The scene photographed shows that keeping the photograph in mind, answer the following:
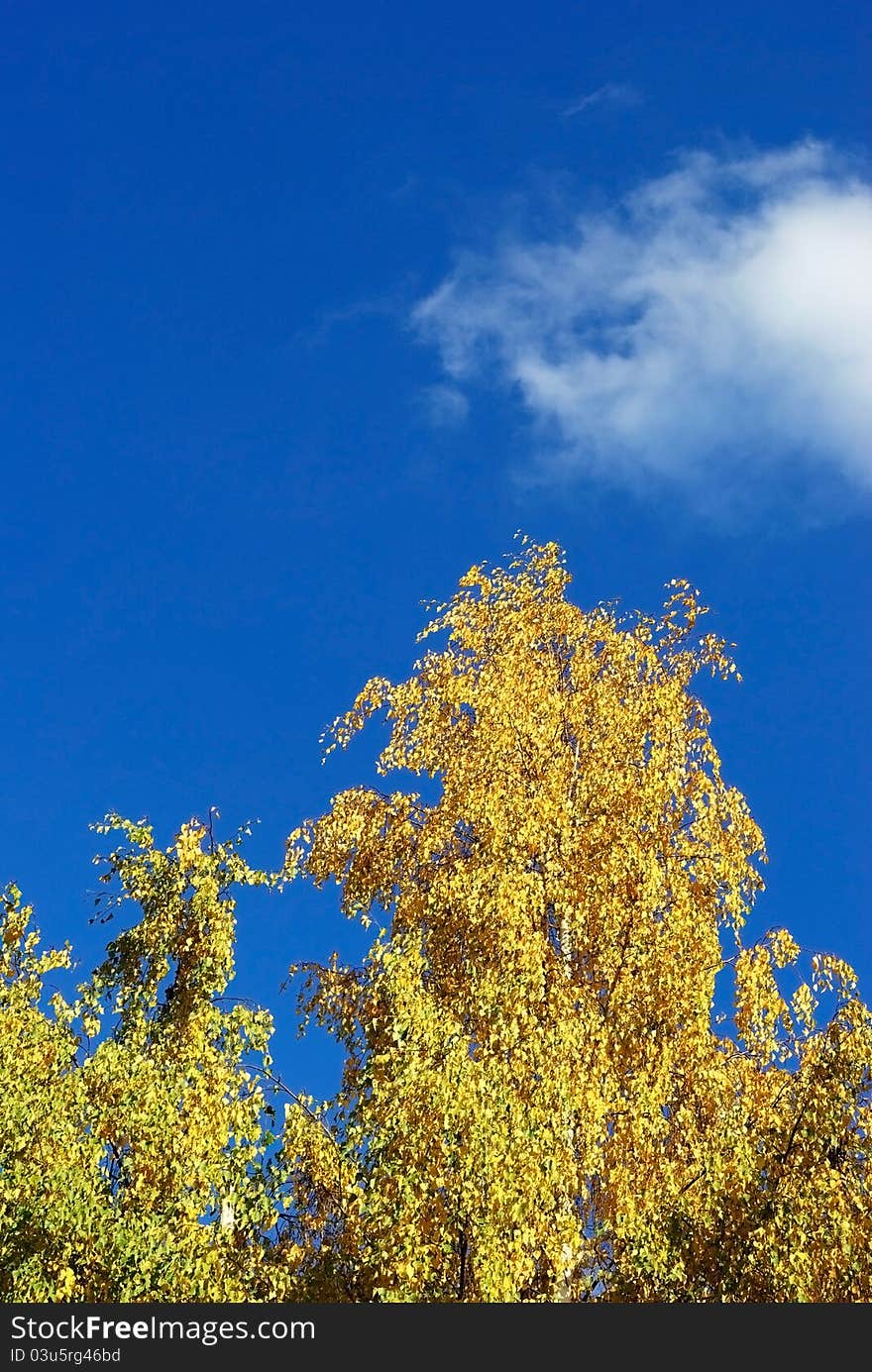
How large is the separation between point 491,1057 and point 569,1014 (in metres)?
1.87

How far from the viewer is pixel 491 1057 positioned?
14766 millimetres

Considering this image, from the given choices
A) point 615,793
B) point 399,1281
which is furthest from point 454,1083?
point 615,793

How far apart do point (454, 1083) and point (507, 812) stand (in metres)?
5.76

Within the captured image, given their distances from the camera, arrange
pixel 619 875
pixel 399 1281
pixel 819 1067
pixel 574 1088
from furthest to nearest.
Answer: pixel 619 875, pixel 574 1088, pixel 819 1067, pixel 399 1281

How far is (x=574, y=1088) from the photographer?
15016 mm

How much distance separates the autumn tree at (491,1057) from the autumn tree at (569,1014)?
50 millimetres

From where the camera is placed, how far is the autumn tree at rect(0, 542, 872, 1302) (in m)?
13.2

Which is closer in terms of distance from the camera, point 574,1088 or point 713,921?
point 574,1088

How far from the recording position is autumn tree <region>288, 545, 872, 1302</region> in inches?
512

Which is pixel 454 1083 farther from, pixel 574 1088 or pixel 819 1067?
pixel 819 1067

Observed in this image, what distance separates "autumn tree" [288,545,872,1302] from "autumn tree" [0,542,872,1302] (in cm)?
5

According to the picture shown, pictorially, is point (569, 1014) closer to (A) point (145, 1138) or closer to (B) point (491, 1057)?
(B) point (491, 1057)

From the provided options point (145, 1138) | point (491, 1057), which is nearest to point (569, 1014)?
point (491, 1057)

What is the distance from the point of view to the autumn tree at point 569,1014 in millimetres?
13016
